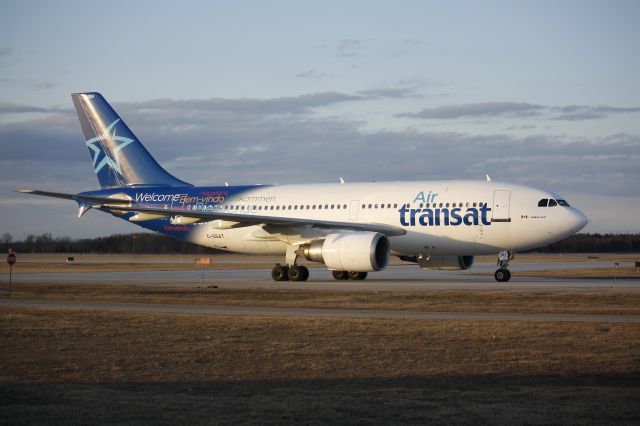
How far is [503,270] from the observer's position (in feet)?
124

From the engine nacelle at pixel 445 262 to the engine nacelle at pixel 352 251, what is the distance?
3.52m

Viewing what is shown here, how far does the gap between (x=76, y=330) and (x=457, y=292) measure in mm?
14702

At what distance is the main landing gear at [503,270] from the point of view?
123 feet

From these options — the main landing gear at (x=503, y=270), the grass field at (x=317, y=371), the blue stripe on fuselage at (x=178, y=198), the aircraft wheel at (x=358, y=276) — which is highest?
the blue stripe on fuselage at (x=178, y=198)

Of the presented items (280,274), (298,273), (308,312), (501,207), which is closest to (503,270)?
(501,207)

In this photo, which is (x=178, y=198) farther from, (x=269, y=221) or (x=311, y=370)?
(x=311, y=370)

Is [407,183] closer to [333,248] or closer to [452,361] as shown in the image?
[333,248]

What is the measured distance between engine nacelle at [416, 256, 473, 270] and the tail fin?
13.7m

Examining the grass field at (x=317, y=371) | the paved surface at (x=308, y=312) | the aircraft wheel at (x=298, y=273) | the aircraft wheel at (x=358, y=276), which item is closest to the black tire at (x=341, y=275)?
the aircraft wheel at (x=358, y=276)

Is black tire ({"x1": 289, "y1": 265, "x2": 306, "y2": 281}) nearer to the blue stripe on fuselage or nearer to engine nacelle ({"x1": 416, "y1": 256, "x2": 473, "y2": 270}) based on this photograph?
the blue stripe on fuselage

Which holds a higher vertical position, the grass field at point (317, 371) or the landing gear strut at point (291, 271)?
the landing gear strut at point (291, 271)

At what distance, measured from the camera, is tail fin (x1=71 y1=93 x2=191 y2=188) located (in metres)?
46.8

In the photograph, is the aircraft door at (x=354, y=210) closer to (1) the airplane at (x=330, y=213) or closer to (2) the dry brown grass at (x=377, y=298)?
(1) the airplane at (x=330, y=213)

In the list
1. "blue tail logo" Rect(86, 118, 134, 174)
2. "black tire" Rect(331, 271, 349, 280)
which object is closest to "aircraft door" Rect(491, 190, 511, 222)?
"black tire" Rect(331, 271, 349, 280)
